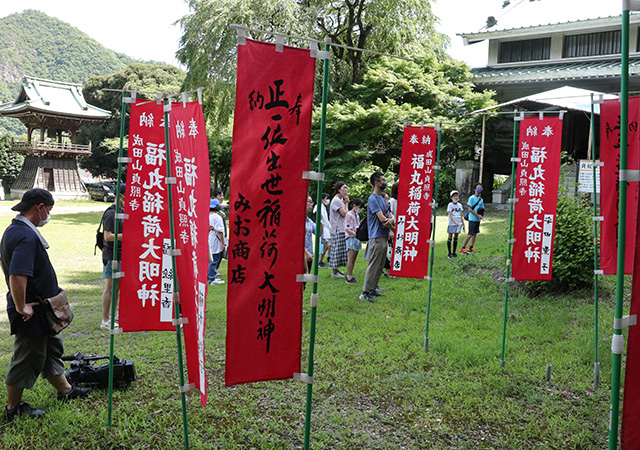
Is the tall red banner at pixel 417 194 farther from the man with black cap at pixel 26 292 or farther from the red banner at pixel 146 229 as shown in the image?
the man with black cap at pixel 26 292

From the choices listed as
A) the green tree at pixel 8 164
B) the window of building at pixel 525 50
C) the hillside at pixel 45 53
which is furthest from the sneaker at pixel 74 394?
the hillside at pixel 45 53

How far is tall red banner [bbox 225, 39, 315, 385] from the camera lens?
119 inches

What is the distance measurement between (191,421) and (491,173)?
2102 centimetres

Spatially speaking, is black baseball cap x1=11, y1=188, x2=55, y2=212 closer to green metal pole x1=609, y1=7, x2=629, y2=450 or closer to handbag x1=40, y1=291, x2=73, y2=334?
handbag x1=40, y1=291, x2=73, y2=334

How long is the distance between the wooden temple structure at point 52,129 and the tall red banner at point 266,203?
35341 millimetres

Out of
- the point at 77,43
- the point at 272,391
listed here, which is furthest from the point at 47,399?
the point at 77,43

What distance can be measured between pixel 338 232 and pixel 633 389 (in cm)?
776

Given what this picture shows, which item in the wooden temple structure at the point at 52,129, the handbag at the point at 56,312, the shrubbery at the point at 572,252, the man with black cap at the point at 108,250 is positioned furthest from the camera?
the wooden temple structure at the point at 52,129

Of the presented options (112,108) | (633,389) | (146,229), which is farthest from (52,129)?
(633,389)

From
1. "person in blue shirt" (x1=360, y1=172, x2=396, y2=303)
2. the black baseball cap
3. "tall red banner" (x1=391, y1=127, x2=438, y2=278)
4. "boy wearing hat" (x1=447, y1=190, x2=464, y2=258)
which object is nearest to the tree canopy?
"boy wearing hat" (x1=447, y1=190, x2=464, y2=258)

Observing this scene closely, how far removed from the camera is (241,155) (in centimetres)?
303

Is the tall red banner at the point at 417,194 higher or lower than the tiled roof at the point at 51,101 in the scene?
lower

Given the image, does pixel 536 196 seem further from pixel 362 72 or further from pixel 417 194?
pixel 362 72

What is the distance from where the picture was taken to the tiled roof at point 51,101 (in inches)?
1312
